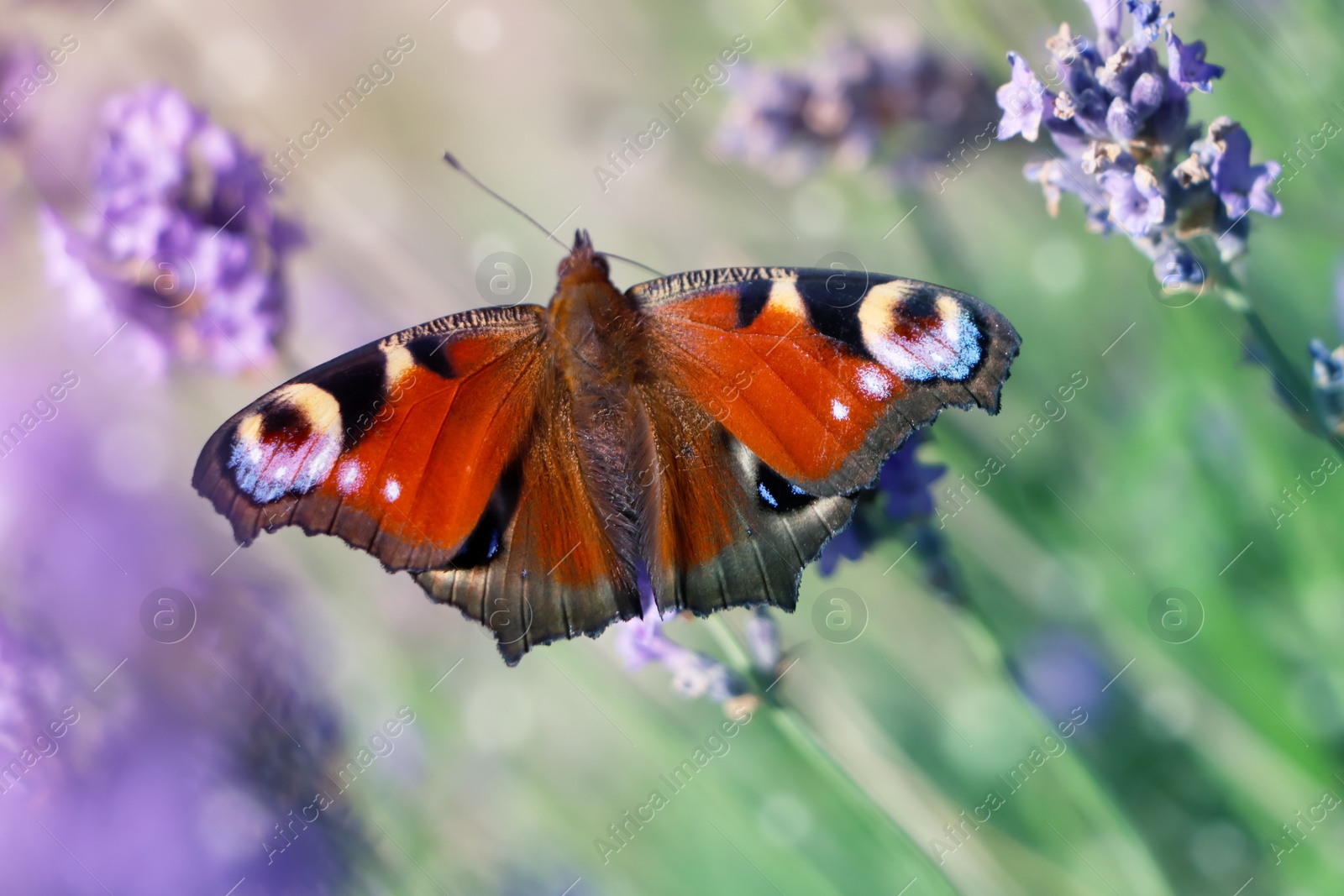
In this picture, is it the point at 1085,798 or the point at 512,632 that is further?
the point at 1085,798

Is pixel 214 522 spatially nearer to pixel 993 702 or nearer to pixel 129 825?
pixel 129 825

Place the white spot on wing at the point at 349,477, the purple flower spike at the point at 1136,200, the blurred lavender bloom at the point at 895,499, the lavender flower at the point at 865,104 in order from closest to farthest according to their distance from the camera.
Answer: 1. the purple flower spike at the point at 1136,200
2. the white spot on wing at the point at 349,477
3. the blurred lavender bloom at the point at 895,499
4. the lavender flower at the point at 865,104

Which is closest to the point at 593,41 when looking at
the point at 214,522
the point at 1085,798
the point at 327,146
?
the point at 327,146

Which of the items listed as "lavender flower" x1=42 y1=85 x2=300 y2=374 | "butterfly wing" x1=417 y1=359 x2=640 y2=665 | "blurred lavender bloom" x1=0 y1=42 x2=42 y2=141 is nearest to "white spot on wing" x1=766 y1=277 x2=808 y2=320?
"butterfly wing" x1=417 y1=359 x2=640 y2=665

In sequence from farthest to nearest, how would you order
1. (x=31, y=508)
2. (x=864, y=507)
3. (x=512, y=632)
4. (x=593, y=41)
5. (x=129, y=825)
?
(x=593, y=41) → (x=31, y=508) → (x=129, y=825) → (x=864, y=507) → (x=512, y=632)

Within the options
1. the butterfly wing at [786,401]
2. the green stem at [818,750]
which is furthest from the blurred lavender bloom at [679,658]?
the butterfly wing at [786,401]

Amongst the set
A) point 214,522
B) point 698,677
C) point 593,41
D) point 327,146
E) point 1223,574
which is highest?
point 327,146

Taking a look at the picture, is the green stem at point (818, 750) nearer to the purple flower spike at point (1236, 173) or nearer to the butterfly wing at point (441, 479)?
the butterfly wing at point (441, 479)
